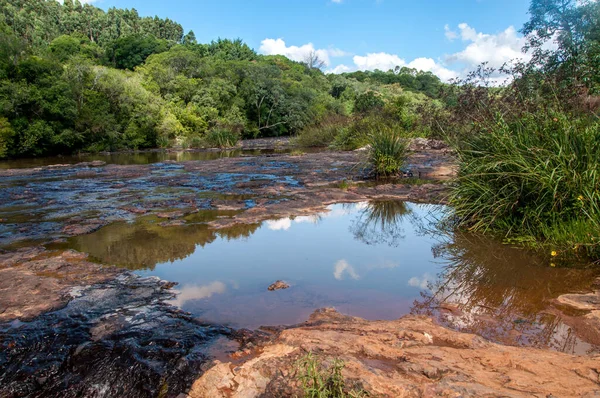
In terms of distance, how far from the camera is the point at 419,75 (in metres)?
91.1

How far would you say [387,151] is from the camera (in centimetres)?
1212

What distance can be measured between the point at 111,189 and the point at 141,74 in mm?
31014

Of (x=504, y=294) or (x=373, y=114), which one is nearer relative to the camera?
(x=504, y=294)

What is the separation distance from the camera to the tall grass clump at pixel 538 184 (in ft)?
16.7

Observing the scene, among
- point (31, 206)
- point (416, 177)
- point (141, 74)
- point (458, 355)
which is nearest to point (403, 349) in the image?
point (458, 355)

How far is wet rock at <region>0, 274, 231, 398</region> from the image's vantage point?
2695mm

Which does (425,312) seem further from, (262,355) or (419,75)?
(419,75)

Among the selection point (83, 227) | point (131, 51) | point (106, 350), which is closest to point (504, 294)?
point (106, 350)

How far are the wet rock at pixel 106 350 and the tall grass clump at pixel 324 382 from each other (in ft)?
2.75

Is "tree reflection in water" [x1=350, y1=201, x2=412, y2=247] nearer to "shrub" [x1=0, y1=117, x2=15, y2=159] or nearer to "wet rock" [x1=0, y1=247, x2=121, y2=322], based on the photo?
"wet rock" [x1=0, y1=247, x2=121, y2=322]

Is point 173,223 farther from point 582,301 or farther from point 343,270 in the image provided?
point 582,301

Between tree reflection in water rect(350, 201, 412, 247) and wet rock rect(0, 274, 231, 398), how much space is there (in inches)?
142

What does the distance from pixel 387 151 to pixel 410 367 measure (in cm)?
995

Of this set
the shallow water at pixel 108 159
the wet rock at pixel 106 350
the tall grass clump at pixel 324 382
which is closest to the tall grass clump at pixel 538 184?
the tall grass clump at pixel 324 382
